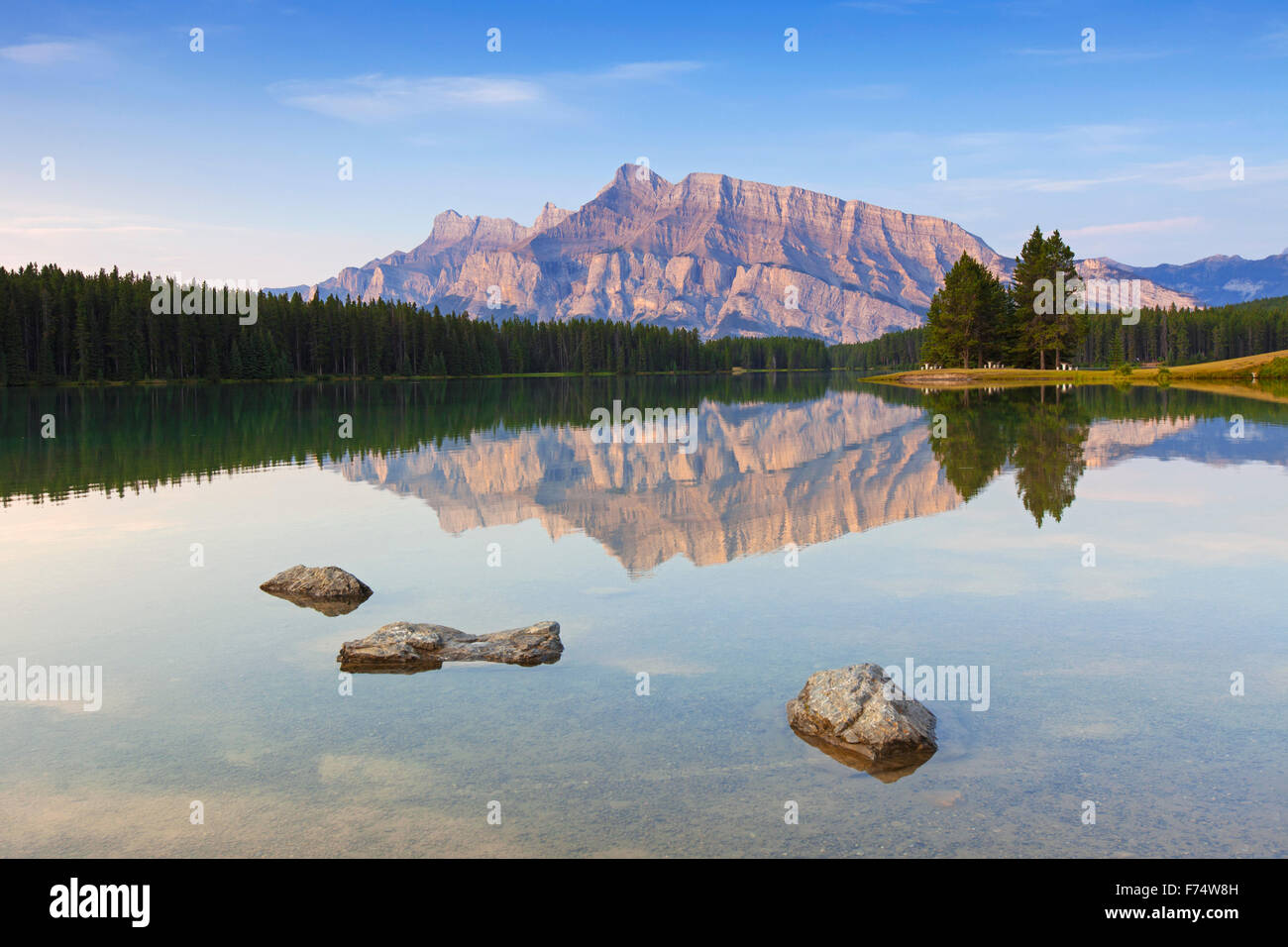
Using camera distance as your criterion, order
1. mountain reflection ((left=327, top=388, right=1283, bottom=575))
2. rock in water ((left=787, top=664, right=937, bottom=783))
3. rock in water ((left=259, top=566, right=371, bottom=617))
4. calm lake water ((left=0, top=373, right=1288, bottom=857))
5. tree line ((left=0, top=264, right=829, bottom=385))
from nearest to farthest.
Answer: calm lake water ((left=0, top=373, right=1288, bottom=857)), rock in water ((left=787, top=664, right=937, bottom=783)), rock in water ((left=259, top=566, right=371, bottom=617)), mountain reflection ((left=327, top=388, right=1283, bottom=575)), tree line ((left=0, top=264, right=829, bottom=385))

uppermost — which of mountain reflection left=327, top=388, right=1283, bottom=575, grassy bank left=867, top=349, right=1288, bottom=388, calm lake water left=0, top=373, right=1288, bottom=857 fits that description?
grassy bank left=867, top=349, right=1288, bottom=388

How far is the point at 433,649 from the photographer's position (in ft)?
46.7

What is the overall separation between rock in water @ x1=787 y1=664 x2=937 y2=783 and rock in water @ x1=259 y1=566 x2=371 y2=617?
9.95 meters

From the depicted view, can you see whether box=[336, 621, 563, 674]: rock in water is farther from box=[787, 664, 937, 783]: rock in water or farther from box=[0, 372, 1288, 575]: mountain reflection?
box=[0, 372, 1288, 575]: mountain reflection

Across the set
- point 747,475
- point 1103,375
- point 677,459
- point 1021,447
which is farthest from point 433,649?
point 1103,375

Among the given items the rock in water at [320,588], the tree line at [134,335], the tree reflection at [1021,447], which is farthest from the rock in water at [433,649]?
the tree line at [134,335]

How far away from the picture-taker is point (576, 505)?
2888 cm

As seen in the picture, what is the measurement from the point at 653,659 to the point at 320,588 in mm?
7820

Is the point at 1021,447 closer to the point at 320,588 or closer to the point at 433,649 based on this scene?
the point at 320,588

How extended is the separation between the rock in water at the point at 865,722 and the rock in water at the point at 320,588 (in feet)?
32.6

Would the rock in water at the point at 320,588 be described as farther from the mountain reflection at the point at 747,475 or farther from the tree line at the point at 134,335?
the tree line at the point at 134,335

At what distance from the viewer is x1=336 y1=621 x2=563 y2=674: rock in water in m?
13.9

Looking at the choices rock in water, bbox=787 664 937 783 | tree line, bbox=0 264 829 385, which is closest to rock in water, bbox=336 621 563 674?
rock in water, bbox=787 664 937 783

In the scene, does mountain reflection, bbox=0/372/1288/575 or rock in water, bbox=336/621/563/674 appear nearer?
rock in water, bbox=336/621/563/674
